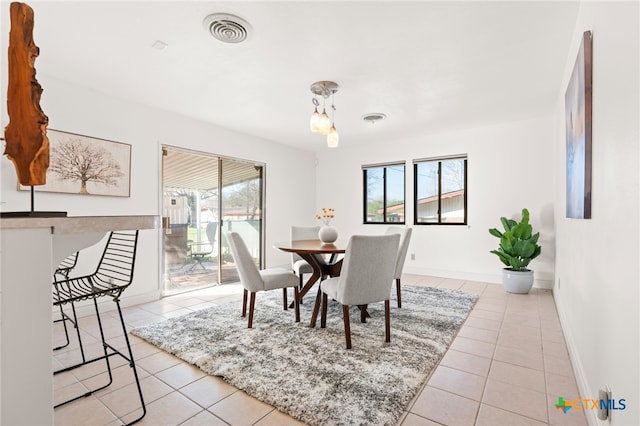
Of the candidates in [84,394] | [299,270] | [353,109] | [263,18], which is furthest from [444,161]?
[84,394]

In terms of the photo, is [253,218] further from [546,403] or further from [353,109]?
[546,403]

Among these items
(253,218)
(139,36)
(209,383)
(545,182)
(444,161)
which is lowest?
(209,383)

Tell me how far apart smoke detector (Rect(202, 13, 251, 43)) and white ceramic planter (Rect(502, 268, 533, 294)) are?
408 cm

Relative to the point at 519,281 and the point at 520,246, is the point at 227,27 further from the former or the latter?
the point at 519,281

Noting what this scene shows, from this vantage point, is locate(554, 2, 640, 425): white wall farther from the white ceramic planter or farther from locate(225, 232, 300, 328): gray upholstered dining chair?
the white ceramic planter

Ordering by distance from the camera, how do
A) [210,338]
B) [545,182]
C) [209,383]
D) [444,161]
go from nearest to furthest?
[209,383] → [210,338] → [545,182] → [444,161]

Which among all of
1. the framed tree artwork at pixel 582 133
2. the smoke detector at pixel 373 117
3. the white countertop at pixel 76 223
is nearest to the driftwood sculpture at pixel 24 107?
the white countertop at pixel 76 223

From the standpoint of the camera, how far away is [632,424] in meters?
0.98

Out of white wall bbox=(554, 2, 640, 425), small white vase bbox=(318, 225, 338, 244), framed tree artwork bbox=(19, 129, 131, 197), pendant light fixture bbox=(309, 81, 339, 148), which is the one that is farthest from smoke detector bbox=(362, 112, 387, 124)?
framed tree artwork bbox=(19, 129, 131, 197)

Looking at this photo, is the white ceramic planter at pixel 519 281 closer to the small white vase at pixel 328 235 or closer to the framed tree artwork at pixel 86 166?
the small white vase at pixel 328 235

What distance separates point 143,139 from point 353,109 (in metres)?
2.60

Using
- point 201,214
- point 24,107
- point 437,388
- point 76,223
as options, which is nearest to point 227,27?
point 24,107

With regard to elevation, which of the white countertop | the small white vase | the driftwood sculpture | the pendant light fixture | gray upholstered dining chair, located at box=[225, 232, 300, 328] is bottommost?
gray upholstered dining chair, located at box=[225, 232, 300, 328]

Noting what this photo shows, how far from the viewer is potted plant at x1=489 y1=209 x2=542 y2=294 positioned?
3.86 meters
